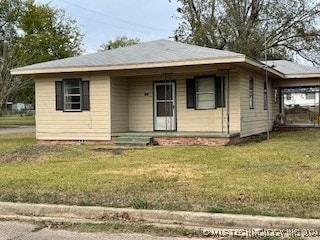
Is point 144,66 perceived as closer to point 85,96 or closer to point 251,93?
point 85,96

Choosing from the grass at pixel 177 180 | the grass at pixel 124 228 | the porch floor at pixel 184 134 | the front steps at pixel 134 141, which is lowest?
the grass at pixel 124 228

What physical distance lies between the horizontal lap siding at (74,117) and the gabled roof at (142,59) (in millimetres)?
684

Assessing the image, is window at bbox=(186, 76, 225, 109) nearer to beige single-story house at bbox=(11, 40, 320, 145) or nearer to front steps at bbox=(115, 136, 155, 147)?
beige single-story house at bbox=(11, 40, 320, 145)

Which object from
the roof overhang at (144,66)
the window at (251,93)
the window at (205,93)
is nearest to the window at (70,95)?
the roof overhang at (144,66)

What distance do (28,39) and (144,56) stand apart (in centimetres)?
2436

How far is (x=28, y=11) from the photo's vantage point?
4038 centimetres

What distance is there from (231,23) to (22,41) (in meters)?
17.1

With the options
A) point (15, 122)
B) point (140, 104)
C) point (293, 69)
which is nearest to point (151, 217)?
point (140, 104)

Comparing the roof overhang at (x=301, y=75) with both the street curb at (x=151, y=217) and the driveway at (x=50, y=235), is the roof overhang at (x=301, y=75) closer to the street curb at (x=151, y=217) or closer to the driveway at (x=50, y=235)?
the street curb at (x=151, y=217)

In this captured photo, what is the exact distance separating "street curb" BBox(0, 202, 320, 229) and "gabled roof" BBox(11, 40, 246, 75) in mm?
9359

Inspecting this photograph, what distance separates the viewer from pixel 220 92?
1667 cm

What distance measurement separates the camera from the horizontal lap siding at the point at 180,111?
16453 millimetres

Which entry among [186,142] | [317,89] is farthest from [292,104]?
[186,142]

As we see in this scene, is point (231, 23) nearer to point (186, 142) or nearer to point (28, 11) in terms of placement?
point (28, 11)
